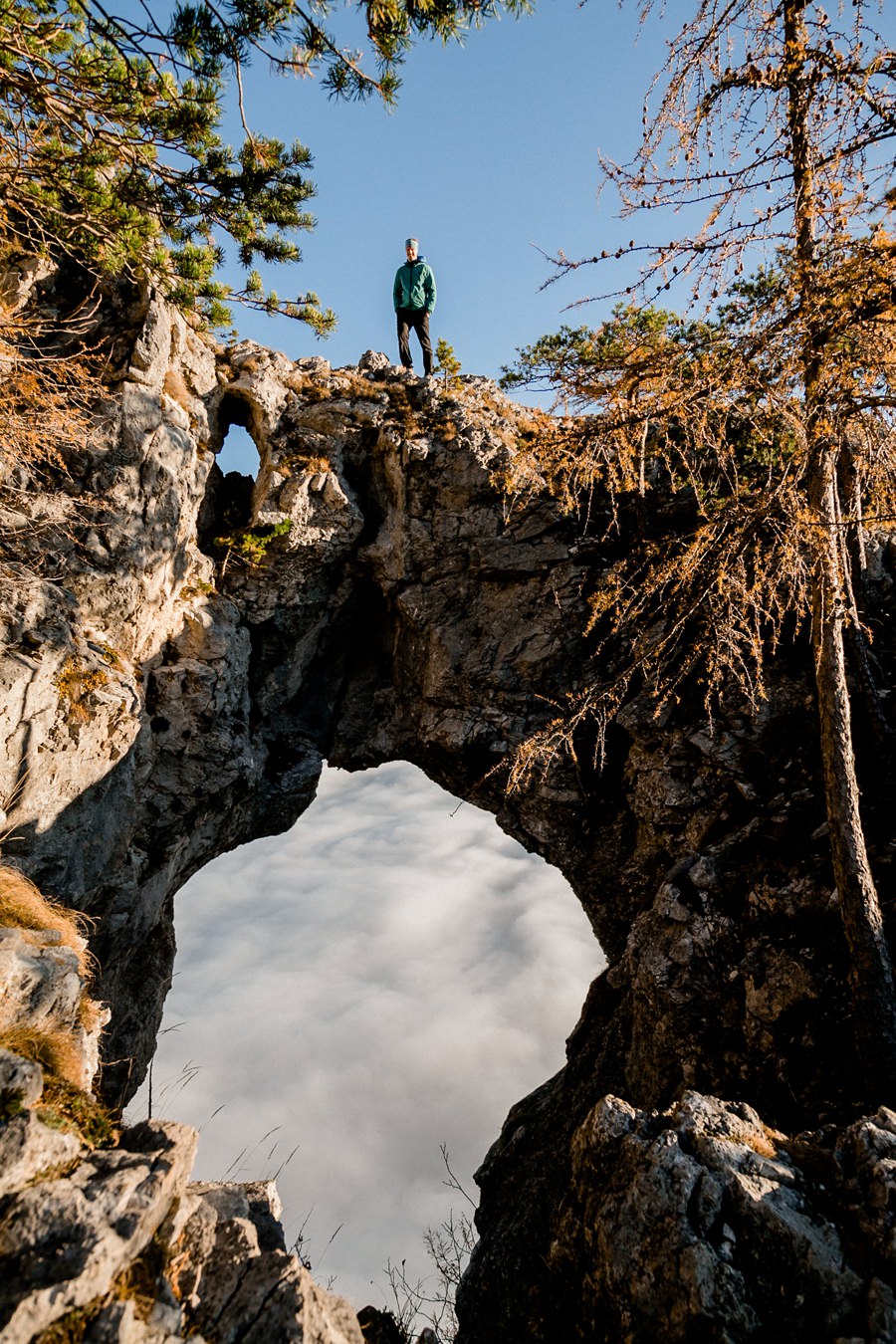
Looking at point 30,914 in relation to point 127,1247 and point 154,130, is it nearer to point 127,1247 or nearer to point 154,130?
point 127,1247

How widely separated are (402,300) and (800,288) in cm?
1202

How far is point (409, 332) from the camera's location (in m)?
15.9

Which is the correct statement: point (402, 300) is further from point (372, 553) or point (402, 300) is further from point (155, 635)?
point (155, 635)

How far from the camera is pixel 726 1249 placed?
3.94m

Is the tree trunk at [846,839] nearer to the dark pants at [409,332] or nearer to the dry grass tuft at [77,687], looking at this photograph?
the dry grass tuft at [77,687]

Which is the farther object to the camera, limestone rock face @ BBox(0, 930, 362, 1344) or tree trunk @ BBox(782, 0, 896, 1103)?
tree trunk @ BBox(782, 0, 896, 1103)

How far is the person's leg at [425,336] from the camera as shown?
50.4ft

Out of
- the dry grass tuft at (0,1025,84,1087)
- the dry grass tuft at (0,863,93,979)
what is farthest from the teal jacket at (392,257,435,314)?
the dry grass tuft at (0,1025,84,1087)

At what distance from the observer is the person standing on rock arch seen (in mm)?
14461

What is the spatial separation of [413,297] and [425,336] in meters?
1.09

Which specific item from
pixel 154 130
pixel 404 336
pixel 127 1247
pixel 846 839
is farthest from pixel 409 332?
pixel 127 1247

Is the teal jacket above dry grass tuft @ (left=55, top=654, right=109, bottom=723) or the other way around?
above

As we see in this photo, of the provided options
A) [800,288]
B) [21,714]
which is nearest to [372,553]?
[21,714]

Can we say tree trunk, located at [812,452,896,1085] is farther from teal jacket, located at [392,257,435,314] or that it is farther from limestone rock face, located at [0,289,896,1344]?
teal jacket, located at [392,257,435,314]
